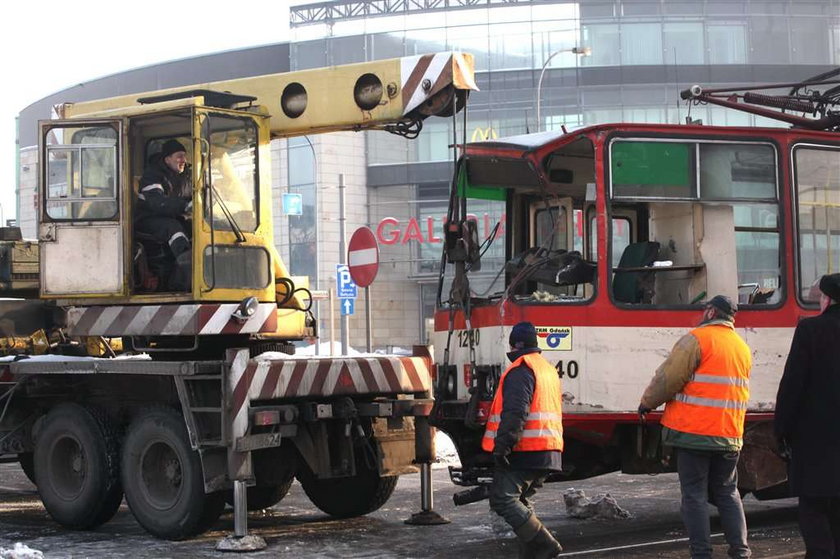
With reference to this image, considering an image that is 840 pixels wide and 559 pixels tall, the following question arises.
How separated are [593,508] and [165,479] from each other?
11.8 ft

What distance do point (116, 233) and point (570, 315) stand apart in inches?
152

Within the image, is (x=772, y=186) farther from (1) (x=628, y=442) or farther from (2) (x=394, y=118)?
(2) (x=394, y=118)

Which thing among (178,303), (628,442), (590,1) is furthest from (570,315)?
(590,1)

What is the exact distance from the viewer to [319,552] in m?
9.87

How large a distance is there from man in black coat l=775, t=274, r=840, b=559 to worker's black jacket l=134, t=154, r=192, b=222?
5.30 m

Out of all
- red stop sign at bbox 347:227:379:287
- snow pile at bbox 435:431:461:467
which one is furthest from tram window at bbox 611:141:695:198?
snow pile at bbox 435:431:461:467

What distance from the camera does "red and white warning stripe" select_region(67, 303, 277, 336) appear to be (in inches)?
416

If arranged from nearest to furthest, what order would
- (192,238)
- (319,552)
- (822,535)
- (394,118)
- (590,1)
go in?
(822,535)
(319,552)
(192,238)
(394,118)
(590,1)

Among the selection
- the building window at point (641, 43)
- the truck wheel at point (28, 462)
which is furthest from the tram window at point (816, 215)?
the building window at point (641, 43)

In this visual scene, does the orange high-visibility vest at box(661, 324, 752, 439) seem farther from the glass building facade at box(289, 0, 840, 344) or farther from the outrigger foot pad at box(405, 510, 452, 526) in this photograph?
the glass building facade at box(289, 0, 840, 344)

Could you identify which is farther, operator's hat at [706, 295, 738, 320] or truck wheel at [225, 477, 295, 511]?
truck wheel at [225, 477, 295, 511]

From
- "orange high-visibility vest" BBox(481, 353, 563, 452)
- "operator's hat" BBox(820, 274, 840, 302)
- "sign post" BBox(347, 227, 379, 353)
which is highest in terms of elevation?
"sign post" BBox(347, 227, 379, 353)

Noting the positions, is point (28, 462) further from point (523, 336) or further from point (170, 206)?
point (523, 336)


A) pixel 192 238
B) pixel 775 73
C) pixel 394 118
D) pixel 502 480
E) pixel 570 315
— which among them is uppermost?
pixel 775 73
